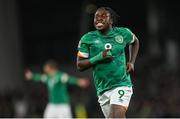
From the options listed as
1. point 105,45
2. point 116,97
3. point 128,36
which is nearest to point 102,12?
point 105,45

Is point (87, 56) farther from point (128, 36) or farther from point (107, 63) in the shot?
point (128, 36)

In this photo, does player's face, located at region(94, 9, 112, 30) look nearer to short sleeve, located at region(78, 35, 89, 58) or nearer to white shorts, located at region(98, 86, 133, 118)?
short sleeve, located at region(78, 35, 89, 58)

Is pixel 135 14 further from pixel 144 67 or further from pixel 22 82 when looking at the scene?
pixel 22 82

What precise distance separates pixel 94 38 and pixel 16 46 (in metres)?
17.9

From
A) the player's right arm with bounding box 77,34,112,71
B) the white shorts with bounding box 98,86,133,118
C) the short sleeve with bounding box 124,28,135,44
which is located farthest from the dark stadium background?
the player's right arm with bounding box 77,34,112,71

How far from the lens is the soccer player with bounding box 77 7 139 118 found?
9531 millimetres

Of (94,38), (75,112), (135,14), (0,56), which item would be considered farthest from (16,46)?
(94,38)

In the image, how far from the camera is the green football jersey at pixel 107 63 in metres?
9.62

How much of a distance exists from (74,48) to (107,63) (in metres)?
17.2

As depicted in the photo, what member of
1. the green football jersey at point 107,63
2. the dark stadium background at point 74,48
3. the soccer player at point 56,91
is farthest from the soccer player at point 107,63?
the dark stadium background at point 74,48

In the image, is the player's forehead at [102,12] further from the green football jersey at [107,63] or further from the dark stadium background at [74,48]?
the dark stadium background at [74,48]

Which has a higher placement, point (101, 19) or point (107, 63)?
point (101, 19)

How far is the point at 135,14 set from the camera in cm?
2553

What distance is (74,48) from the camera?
2678 cm
